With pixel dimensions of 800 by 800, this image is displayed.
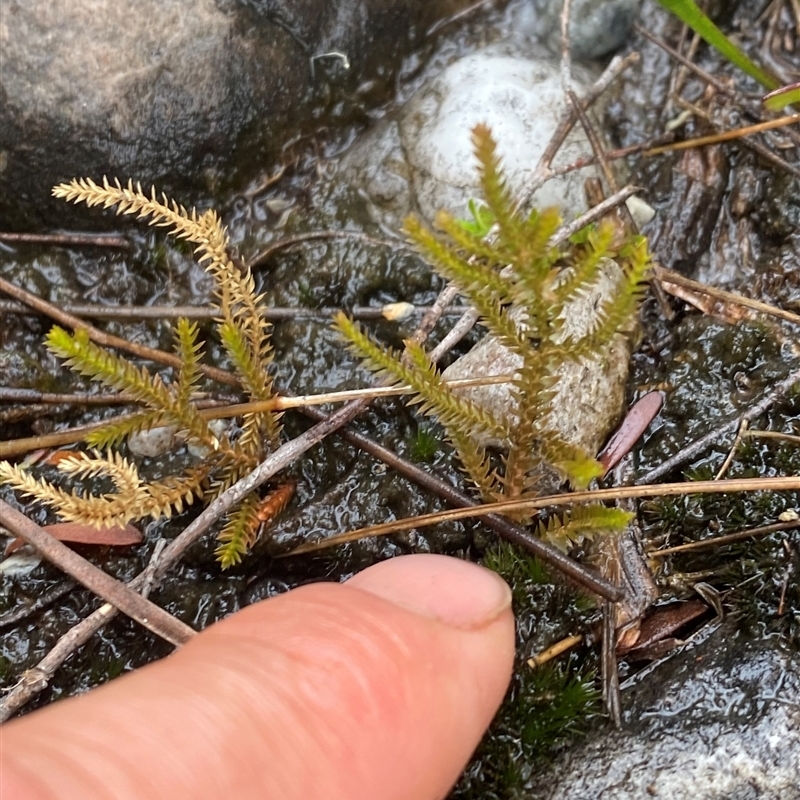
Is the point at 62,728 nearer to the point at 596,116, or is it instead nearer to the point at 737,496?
the point at 737,496

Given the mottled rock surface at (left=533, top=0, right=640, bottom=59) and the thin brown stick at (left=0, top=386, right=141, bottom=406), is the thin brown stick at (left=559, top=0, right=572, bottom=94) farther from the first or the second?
the thin brown stick at (left=0, top=386, right=141, bottom=406)

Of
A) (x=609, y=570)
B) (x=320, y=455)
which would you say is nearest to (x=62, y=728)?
(x=320, y=455)

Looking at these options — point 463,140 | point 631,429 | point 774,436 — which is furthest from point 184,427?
point 774,436

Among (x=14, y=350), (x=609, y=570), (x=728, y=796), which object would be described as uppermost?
(x=14, y=350)

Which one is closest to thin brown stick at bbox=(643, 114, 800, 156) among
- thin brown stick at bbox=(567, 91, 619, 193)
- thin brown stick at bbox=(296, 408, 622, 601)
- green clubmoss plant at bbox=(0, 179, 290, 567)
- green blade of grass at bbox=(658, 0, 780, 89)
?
green blade of grass at bbox=(658, 0, 780, 89)

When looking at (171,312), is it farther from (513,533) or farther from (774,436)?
(774,436)

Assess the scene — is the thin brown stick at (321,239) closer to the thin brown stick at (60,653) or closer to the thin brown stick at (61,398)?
the thin brown stick at (61,398)

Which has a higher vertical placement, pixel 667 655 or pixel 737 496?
pixel 737 496
